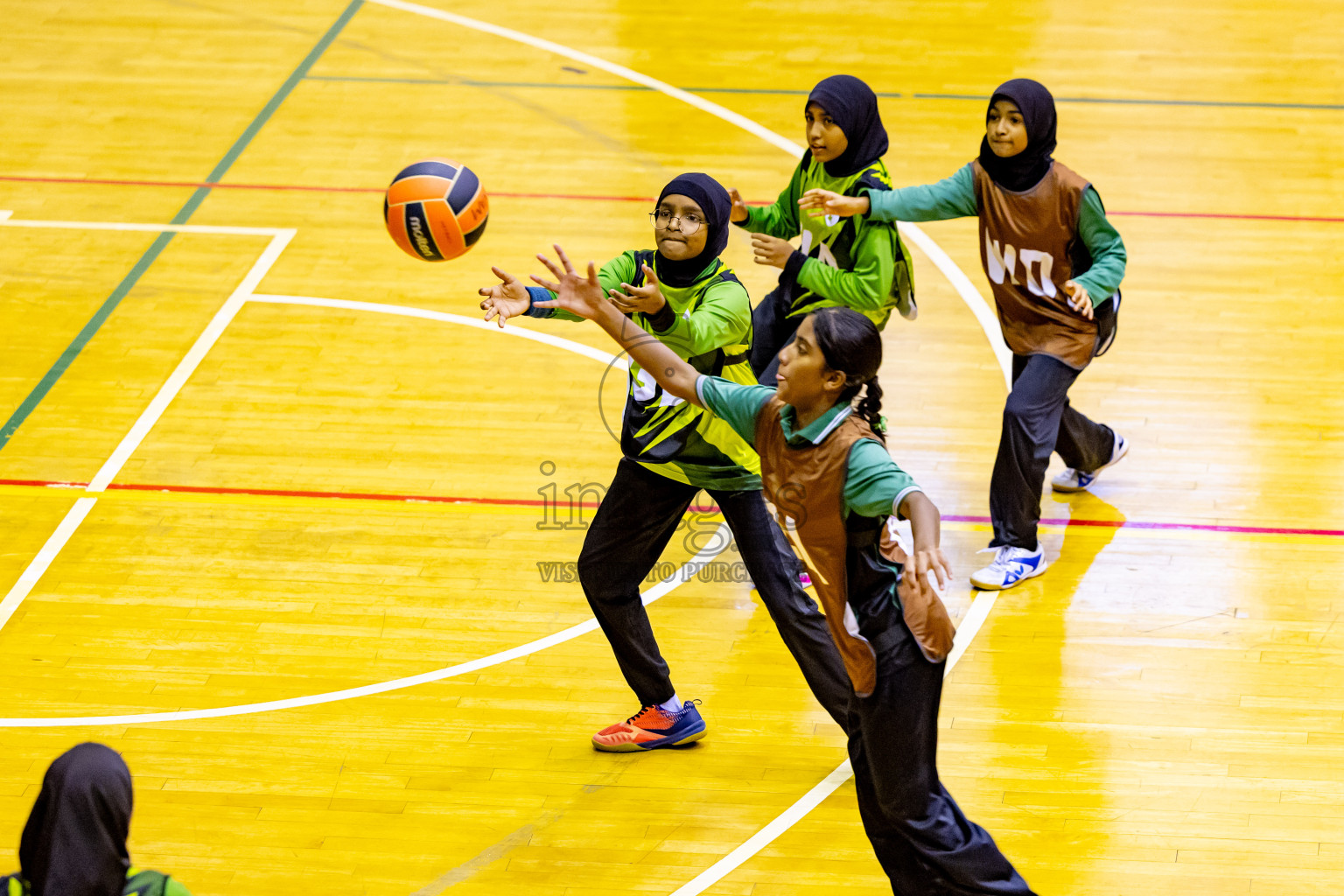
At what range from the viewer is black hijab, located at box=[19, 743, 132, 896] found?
10.2 ft

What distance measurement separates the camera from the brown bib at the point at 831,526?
13.1 feet

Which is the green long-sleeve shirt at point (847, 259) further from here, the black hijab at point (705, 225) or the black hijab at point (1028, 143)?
the black hijab at point (705, 225)

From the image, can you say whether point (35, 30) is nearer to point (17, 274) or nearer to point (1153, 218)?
point (17, 274)

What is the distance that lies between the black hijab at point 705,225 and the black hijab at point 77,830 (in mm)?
2598

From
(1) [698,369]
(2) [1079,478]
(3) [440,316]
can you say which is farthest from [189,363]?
(2) [1079,478]

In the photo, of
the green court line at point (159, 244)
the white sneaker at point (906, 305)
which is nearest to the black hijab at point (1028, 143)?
the white sneaker at point (906, 305)

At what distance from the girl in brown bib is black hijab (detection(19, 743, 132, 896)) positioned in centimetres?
199

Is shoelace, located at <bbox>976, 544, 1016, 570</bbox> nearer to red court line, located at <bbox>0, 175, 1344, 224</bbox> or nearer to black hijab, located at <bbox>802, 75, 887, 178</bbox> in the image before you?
black hijab, located at <bbox>802, 75, 887, 178</bbox>

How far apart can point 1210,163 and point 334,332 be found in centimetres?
615

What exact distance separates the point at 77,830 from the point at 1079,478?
5.25 m

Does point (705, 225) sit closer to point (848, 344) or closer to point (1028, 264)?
point (848, 344)

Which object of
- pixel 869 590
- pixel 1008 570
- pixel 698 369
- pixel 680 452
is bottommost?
pixel 1008 570

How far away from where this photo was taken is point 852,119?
19.9 feet

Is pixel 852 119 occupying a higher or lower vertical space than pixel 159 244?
higher
